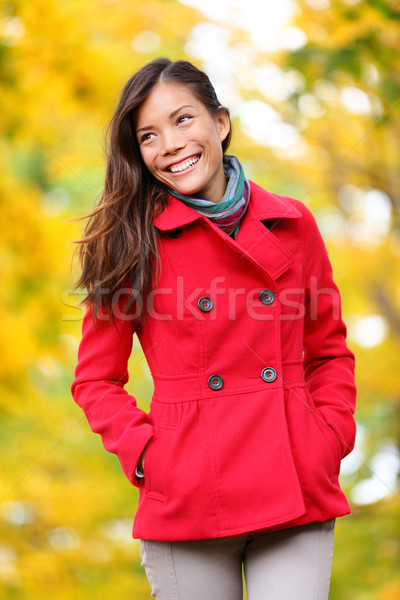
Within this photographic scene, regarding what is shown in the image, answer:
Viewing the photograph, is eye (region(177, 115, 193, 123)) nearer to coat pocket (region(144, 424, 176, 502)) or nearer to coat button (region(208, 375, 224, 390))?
coat button (region(208, 375, 224, 390))

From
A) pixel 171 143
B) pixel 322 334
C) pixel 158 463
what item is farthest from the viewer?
pixel 322 334

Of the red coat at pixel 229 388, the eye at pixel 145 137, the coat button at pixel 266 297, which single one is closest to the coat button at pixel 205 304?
the red coat at pixel 229 388

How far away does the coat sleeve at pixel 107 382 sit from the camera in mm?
1853

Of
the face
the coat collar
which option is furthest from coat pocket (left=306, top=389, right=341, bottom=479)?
the face

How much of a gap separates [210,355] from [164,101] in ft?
2.15

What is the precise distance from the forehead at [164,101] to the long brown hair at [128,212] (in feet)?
0.04

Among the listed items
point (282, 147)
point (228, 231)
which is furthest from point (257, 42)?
point (228, 231)

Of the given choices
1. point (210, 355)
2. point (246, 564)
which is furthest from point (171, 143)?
point (246, 564)

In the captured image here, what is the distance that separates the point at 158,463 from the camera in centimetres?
178

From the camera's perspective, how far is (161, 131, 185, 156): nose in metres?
1.89

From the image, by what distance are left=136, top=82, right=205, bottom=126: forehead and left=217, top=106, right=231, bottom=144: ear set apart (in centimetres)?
13

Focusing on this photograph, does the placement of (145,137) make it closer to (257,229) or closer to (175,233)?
(175,233)

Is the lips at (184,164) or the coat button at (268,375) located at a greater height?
the lips at (184,164)

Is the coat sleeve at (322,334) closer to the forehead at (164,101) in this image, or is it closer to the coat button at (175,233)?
the coat button at (175,233)
